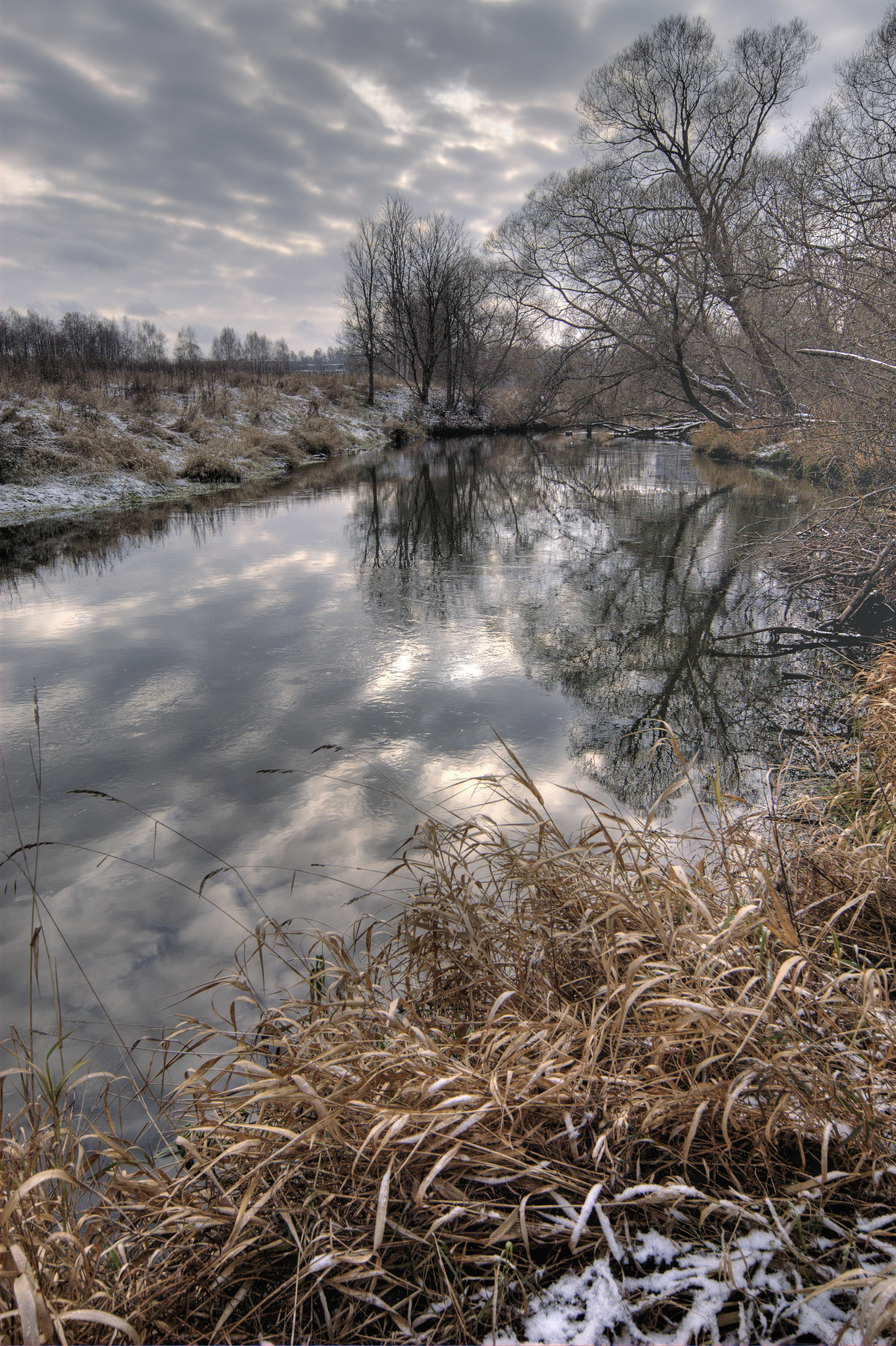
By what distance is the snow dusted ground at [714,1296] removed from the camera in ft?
3.43

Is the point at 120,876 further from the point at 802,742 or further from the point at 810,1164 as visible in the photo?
the point at 802,742

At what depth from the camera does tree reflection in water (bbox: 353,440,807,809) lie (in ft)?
14.9

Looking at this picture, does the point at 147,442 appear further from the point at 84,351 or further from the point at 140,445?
the point at 84,351

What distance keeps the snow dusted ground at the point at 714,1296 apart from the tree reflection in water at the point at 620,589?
2645mm

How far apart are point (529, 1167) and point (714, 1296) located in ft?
1.08

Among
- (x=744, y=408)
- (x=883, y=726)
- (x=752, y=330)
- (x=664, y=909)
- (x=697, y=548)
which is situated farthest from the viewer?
(x=744, y=408)

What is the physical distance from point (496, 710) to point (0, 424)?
44.9ft

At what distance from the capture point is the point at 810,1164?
1340 mm

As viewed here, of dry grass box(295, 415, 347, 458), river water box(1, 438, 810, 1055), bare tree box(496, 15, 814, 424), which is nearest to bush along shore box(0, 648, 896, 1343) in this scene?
river water box(1, 438, 810, 1055)

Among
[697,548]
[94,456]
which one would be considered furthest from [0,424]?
[697,548]

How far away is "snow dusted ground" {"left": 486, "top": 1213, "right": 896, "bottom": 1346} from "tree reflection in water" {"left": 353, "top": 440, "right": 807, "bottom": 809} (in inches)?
104

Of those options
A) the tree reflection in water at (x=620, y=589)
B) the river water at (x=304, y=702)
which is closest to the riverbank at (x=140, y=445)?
the river water at (x=304, y=702)

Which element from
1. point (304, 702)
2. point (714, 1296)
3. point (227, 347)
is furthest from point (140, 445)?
point (227, 347)

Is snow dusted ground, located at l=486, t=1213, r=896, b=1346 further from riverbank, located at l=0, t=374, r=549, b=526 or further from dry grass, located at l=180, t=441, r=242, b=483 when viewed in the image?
dry grass, located at l=180, t=441, r=242, b=483
